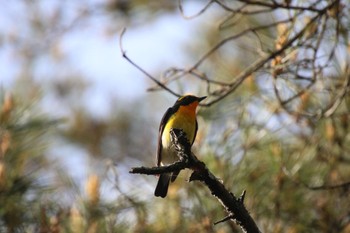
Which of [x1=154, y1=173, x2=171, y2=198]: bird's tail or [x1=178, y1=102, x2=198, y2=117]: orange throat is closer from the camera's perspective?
[x1=154, y1=173, x2=171, y2=198]: bird's tail

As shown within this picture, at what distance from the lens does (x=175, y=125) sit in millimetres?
3131

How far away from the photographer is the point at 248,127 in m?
3.43

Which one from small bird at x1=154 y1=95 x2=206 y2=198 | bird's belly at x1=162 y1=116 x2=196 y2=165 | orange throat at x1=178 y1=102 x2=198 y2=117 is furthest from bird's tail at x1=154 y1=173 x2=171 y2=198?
orange throat at x1=178 y1=102 x2=198 y2=117

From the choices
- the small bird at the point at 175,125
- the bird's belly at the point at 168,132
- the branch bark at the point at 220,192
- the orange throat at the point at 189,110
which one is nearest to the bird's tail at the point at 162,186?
the small bird at the point at 175,125

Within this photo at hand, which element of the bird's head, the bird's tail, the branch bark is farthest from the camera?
the bird's head

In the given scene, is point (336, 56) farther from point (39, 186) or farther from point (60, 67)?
point (60, 67)

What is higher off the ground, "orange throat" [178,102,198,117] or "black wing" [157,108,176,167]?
"orange throat" [178,102,198,117]

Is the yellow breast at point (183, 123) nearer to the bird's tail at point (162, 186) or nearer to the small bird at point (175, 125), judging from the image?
the small bird at point (175, 125)

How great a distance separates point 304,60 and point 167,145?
72 centimetres

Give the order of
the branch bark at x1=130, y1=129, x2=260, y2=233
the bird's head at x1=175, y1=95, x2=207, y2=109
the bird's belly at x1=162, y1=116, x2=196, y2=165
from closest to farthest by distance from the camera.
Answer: the branch bark at x1=130, y1=129, x2=260, y2=233 → the bird's belly at x1=162, y1=116, x2=196, y2=165 → the bird's head at x1=175, y1=95, x2=207, y2=109

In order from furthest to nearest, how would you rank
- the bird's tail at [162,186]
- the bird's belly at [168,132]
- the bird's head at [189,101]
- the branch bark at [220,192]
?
the bird's head at [189,101] < the bird's belly at [168,132] < the bird's tail at [162,186] < the branch bark at [220,192]

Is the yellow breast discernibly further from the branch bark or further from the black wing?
the branch bark

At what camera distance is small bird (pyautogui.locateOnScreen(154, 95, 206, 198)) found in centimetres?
311

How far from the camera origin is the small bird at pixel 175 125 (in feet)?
10.2
